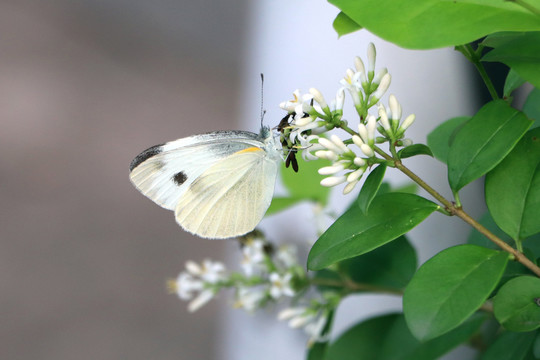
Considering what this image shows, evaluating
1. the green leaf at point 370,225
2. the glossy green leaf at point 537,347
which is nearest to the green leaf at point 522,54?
the green leaf at point 370,225

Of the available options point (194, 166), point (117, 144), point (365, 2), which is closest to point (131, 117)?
point (117, 144)

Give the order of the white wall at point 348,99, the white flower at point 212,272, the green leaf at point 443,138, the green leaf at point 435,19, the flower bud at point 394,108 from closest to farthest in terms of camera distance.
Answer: the green leaf at point 435,19, the flower bud at point 394,108, the green leaf at point 443,138, the white flower at point 212,272, the white wall at point 348,99

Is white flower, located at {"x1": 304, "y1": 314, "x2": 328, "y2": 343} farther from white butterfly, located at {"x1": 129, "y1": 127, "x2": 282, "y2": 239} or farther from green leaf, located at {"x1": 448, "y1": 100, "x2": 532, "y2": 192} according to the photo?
green leaf, located at {"x1": 448, "y1": 100, "x2": 532, "y2": 192}

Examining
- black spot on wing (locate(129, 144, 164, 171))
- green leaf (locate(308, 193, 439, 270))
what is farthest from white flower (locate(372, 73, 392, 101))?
black spot on wing (locate(129, 144, 164, 171))

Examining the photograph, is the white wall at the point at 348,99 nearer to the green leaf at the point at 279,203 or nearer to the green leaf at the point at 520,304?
the green leaf at the point at 279,203

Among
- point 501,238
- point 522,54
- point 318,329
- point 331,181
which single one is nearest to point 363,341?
point 318,329
